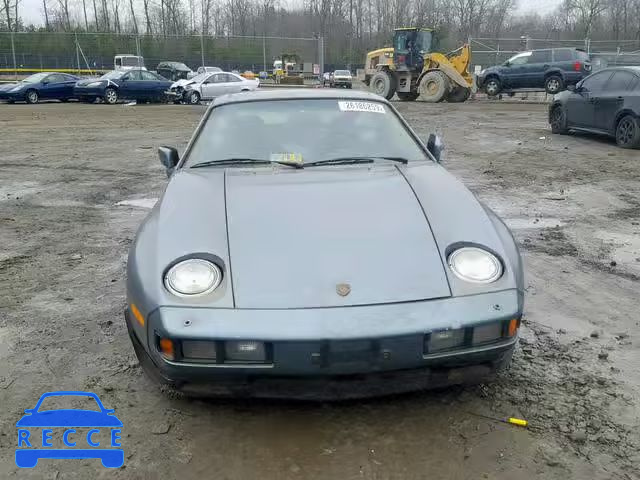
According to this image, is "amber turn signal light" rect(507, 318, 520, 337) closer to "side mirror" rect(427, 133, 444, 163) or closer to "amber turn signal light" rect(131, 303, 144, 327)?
"amber turn signal light" rect(131, 303, 144, 327)

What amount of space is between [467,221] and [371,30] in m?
72.7

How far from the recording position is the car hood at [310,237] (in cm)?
239

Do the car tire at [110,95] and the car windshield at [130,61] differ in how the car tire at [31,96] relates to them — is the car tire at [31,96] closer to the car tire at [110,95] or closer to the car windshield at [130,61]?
the car tire at [110,95]

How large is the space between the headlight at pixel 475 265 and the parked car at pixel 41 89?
24.4 m

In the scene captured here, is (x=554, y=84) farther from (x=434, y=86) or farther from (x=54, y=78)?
(x=54, y=78)

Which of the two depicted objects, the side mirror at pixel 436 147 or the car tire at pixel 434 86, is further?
the car tire at pixel 434 86

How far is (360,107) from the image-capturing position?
4.00 meters

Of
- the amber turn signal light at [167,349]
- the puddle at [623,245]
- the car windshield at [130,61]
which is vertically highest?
the car windshield at [130,61]

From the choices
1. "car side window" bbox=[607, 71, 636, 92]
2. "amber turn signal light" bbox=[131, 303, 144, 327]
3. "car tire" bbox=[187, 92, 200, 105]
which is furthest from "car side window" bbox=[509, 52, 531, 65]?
"amber turn signal light" bbox=[131, 303, 144, 327]

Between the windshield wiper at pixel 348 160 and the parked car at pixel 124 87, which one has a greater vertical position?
the parked car at pixel 124 87

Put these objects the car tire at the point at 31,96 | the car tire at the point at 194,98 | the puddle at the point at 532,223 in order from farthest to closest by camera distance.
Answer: the car tire at the point at 194,98 → the car tire at the point at 31,96 → the puddle at the point at 532,223

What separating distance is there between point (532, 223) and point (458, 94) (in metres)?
19.0

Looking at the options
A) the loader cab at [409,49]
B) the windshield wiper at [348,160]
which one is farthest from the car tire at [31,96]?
the windshield wiper at [348,160]

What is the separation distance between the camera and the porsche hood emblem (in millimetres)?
2361
